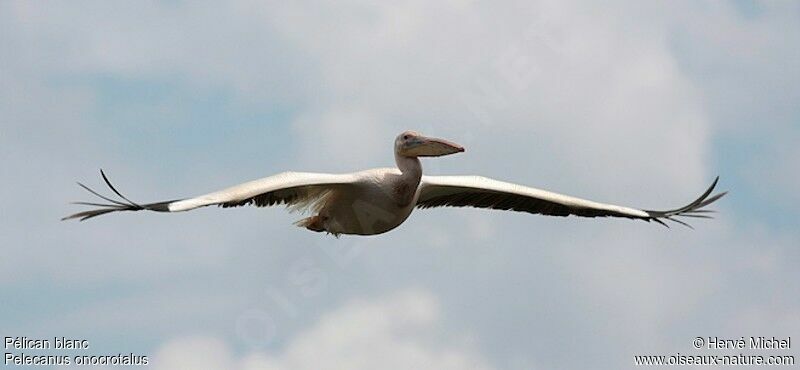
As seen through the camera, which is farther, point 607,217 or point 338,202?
point 607,217

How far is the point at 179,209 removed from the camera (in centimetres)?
2103

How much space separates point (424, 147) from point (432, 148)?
0.11 m

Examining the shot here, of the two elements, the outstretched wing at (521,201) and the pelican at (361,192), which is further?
the outstretched wing at (521,201)

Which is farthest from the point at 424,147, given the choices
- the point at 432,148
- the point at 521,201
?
the point at 521,201

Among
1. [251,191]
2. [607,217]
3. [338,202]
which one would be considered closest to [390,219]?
[338,202]

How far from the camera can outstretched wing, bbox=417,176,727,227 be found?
25.2 meters

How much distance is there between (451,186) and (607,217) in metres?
2.65

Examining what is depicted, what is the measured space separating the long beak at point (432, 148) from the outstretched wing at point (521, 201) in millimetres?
1468

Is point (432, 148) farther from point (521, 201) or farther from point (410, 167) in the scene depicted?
point (521, 201)

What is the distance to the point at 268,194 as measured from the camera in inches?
906

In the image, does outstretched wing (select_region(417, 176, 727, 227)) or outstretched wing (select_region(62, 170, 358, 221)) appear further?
outstretched wing (select_region(417, 176, 727, 227))

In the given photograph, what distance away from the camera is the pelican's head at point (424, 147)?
23422 mm

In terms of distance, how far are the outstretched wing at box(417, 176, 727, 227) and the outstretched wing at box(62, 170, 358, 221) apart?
6.73 ft

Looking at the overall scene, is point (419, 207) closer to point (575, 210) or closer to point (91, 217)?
point (575, 210)
